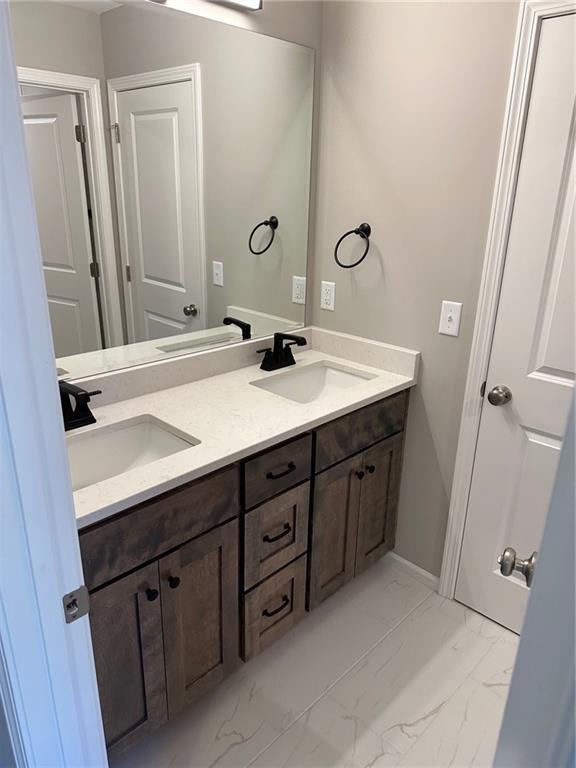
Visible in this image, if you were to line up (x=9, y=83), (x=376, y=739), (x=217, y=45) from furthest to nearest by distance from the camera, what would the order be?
(x=217, y=45) → (x=376, y=739) → (x=9, y=83)

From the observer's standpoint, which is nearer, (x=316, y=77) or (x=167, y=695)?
(x=167, y=695)

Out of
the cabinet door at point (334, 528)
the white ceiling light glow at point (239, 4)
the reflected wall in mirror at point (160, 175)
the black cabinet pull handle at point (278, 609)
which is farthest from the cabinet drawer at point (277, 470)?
the white ceiling light glow at point (239, 4)

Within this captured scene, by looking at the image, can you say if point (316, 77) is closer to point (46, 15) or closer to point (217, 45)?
point (217, 45)

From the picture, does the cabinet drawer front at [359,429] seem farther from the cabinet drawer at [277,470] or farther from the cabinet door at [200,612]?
the cabinet door at [200,612]

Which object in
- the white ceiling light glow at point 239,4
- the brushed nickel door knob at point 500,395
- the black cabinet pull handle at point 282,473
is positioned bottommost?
the black cabinet pull handle at point 282,473

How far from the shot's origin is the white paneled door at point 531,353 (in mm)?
1507

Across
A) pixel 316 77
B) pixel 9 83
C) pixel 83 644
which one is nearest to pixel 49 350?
pixel 9 83

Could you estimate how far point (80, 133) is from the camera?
5.11 ft

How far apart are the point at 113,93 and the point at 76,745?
1.65 meters

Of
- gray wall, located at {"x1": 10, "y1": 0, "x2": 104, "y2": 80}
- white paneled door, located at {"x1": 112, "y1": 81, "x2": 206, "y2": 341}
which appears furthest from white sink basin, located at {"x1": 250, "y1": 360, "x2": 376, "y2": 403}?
gray wall, located at {"x1": 10, "y1": 0, "x2": 104, "y2": 80}

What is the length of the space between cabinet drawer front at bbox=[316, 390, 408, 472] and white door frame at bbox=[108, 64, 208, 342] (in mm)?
752

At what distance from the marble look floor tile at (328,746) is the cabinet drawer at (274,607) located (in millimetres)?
254

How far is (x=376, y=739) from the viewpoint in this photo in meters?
1.57

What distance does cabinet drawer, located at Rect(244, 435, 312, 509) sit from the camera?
1.50 meters
